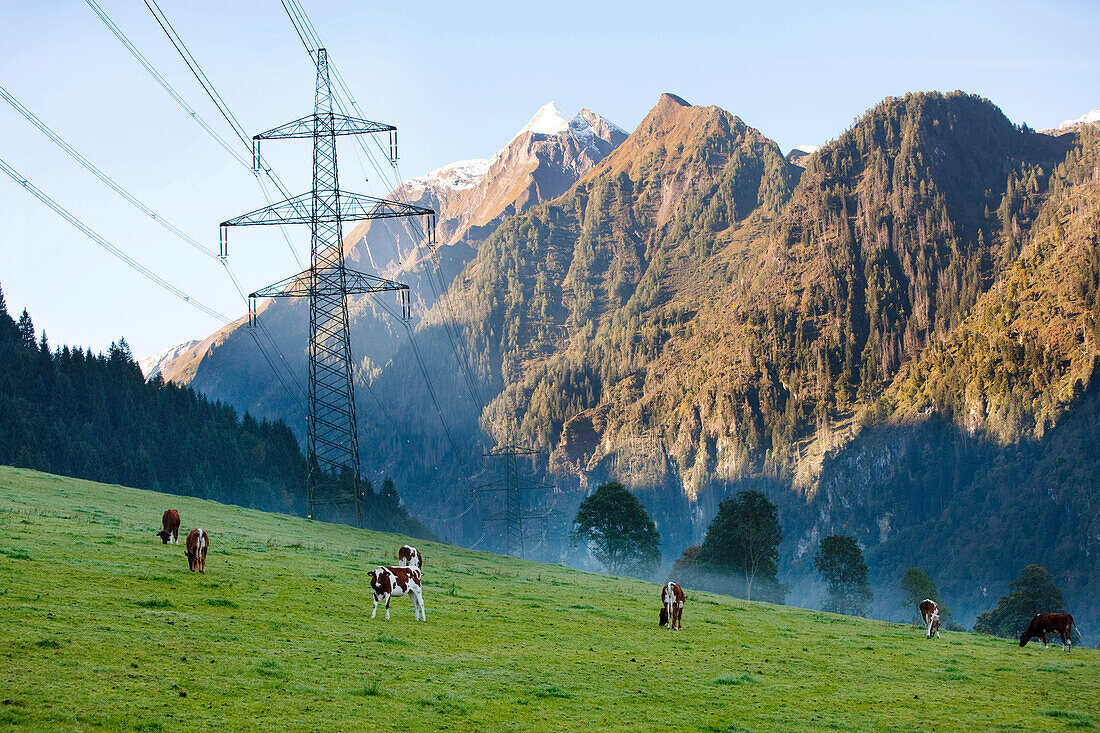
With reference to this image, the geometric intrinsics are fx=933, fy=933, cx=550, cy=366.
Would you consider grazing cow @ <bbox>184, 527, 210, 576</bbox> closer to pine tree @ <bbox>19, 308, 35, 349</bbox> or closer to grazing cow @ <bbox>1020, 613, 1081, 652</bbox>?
grazing cow @ <bbox>1020, 613, 1081, 652</bbox>

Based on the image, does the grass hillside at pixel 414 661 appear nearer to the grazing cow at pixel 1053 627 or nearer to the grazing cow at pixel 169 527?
the grazing cow at pixel 1053 627

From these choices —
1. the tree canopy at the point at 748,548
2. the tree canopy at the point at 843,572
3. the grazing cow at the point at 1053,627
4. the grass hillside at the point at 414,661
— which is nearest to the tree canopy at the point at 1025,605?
the tree canopy at the point at 843,572

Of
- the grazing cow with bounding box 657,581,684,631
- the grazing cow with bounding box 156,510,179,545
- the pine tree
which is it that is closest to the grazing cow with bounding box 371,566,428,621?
the grazing cow with bounding box 657,581,684,631

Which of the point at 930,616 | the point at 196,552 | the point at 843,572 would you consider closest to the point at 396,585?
the point at 196,552

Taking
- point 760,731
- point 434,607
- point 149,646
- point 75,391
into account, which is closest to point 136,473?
point 75,391

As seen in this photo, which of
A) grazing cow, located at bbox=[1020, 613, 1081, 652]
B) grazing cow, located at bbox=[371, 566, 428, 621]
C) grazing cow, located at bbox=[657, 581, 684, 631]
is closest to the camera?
grazing cow, located at bbox=[371, 566, 428, 621]

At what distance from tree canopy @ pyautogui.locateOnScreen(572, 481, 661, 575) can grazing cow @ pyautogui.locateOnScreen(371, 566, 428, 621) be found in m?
110

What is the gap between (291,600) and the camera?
1419 inches

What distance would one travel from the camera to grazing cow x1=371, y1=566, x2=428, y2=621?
35719mm

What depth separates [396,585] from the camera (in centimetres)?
3606

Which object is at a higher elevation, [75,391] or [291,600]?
[75,391]

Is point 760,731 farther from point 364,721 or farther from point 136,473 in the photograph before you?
point 136,473

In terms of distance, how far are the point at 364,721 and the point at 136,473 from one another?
13520 cm

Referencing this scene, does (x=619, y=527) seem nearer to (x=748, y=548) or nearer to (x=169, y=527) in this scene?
(x=748, y=548)
